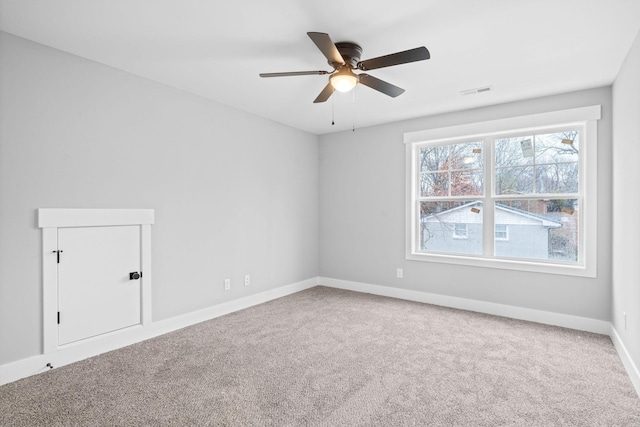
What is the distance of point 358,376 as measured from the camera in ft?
8.05

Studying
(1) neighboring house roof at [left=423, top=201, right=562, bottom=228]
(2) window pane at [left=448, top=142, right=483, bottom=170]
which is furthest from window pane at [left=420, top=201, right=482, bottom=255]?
(2) window pane at [left=448, top=142, right=483, bottom=170]

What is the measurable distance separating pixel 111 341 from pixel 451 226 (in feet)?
12.8

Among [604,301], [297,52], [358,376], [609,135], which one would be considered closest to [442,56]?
[297,52]

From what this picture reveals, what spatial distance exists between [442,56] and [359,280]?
3258 mm

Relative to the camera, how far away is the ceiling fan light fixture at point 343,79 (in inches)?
97.3

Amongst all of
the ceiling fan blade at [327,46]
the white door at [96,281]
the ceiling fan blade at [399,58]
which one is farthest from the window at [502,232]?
the white door at [96,281]

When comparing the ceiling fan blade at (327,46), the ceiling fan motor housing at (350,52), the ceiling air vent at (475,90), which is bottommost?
the ceiling fan blade at (327,46)

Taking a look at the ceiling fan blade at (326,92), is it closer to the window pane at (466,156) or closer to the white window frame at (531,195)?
the white window frame at (531,195)

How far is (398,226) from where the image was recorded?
463 cm

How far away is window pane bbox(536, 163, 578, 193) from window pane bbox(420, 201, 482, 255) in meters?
0.68

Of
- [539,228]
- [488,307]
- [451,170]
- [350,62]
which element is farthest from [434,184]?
[350,62]

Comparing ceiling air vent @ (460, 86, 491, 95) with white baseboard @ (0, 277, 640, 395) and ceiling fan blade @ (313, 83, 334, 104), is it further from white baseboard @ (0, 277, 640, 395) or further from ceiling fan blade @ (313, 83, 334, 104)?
white baseboard @ (0, 277, 640, 395)

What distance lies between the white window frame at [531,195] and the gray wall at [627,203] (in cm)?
23

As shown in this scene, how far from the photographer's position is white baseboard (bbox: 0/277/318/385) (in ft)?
7.92
